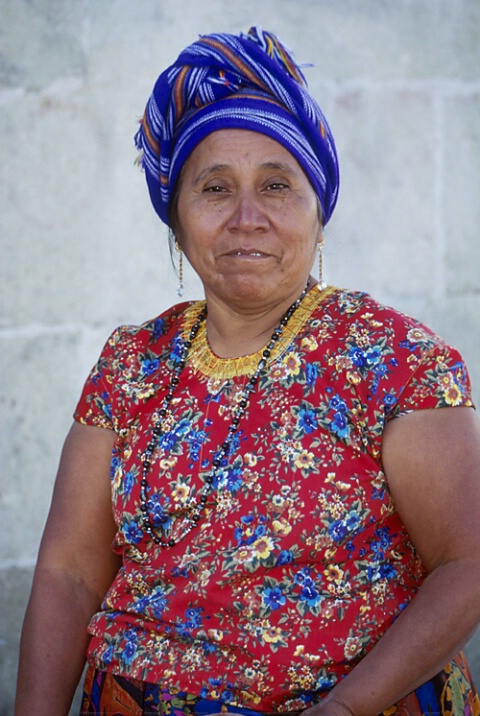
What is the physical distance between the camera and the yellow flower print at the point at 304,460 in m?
2.18

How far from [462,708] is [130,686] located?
718 mm

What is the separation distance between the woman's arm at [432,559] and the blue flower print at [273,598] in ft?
0.65

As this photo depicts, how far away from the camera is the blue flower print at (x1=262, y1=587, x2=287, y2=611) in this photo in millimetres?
2127

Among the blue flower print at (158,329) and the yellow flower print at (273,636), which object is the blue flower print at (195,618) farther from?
the blue flower print at (158,329)

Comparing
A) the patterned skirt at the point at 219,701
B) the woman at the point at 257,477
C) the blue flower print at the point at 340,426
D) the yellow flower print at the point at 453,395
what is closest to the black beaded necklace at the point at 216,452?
the woman at the point at 257,477

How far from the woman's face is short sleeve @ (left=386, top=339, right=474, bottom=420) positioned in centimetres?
42

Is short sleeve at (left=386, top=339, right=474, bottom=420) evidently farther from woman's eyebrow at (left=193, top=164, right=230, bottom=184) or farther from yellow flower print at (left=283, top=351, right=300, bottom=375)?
woman's eyebrow at (left=193, top=164, right=230, bottom=184)

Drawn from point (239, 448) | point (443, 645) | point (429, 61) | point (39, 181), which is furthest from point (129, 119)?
point (443, 645)

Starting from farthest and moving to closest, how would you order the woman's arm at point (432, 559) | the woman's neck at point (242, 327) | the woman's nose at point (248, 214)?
the woman's neck at point (242, 327) < the woman's nose at point (248, 214) < the woman's arm at point (432, 559)

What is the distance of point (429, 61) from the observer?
11.2 ft

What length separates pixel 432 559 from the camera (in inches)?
84.6

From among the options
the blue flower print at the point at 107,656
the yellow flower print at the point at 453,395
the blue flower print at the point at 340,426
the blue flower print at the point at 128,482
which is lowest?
the blue flower print at the point at 107,656

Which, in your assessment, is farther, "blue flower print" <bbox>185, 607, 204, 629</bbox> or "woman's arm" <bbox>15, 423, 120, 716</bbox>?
"woman's arm" <bbox>15, 423, 120, 716</bbox>

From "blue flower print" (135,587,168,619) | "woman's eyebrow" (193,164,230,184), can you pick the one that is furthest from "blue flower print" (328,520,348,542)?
"woman's eyebrow" (193,164,230,184)
